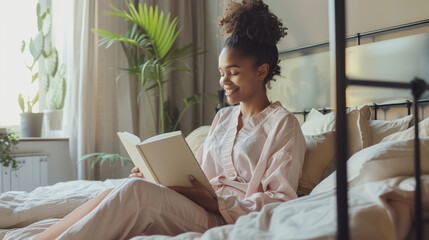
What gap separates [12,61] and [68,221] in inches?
96.5

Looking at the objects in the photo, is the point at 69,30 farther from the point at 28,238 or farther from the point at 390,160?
the point at 390,160

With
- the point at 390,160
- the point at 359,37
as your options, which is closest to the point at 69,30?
the point at 359,37

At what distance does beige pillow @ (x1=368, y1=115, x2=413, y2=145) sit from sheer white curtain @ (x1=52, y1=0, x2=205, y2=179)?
2022 mm

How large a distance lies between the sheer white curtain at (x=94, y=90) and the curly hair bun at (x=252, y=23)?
5.62 feet

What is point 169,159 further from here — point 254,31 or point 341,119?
point 341,119

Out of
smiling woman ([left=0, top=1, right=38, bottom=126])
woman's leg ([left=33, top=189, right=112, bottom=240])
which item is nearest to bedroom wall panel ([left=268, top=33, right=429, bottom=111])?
woman's leg ([left=33, top=189, right=112, bottom=240])

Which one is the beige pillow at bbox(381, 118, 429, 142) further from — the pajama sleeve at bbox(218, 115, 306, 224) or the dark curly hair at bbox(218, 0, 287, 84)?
the dark curly hair at bbox(218, 0, 287, 84)

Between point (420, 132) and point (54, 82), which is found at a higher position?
point (54, 82)

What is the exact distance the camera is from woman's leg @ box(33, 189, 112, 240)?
127cm

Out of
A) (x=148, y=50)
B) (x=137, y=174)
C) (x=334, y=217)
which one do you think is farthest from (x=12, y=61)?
(x=334, y=217)

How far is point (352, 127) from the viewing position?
193 cm

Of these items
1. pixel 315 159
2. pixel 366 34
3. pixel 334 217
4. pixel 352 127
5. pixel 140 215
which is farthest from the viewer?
pixel 366 34

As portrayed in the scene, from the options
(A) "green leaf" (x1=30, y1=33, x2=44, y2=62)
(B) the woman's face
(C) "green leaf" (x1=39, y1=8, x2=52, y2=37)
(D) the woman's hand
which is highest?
(C) "green leaf" (x1=39, y1=8, x2=52, y2=37)

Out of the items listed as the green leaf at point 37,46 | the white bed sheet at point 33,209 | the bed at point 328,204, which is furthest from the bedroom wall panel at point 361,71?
the green leaf at point 37,46
